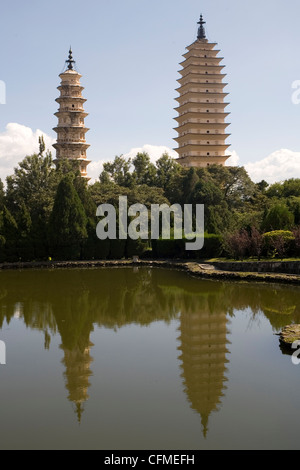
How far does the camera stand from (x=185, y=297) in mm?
14609

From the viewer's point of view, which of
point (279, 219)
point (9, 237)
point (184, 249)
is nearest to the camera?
point (279, 219)

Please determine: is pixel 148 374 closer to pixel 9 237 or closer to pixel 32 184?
pixel 9 237

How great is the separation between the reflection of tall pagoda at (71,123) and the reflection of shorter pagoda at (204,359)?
33.2 m

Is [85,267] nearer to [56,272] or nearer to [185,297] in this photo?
[56,272]

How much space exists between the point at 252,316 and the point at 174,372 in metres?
4.72

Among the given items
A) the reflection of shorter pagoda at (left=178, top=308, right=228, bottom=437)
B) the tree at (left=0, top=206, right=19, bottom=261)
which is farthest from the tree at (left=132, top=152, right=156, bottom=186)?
the reflection of shorter pagoda at (left=178, top=308, right=228, bottom=437)

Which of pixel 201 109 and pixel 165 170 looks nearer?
pixel 165 170

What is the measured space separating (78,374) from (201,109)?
4099cm

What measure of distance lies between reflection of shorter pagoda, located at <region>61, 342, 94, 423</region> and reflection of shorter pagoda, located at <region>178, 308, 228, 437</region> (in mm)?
1324

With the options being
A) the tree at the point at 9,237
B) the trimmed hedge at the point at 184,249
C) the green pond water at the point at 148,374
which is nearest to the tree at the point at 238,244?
the trimmed hedge at the point at 184,249

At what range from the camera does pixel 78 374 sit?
24.4ft

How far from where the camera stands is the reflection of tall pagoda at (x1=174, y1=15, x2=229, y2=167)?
4547 cm
